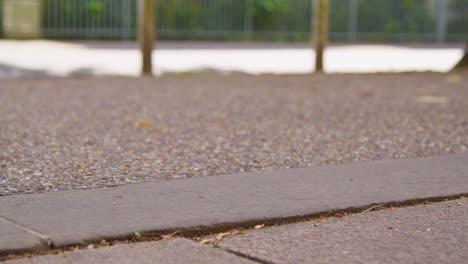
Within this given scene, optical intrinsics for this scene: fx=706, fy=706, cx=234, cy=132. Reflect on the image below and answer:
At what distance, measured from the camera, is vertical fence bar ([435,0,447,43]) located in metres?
22.4

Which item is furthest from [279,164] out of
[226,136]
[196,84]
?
[196,84]

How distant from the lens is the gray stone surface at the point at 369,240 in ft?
8.39

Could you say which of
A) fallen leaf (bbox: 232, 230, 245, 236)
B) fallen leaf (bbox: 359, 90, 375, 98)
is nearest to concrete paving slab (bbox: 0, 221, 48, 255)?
fallen leaf (bbox: 232, 230, 245, 236)

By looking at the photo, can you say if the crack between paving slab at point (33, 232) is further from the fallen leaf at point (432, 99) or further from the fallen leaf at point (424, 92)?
the fallen leaf at point (424, 92)

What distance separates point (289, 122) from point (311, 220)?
3078 millimetres

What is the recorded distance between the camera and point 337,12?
2088cm

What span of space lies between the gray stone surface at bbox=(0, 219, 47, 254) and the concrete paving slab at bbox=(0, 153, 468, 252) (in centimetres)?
7

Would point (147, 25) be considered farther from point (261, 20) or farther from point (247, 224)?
point (261, 20)

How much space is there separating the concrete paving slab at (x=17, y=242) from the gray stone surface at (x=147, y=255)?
0.07 m

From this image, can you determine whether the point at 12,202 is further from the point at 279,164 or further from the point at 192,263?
the point at 279,164

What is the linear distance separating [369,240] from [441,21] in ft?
68.7

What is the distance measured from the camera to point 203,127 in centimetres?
572

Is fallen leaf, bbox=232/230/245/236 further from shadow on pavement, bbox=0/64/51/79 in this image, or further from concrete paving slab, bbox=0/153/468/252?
shadow on pavement, bbox=0/64/51/79

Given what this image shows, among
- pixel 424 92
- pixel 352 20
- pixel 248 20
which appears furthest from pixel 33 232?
pixel 352 20
